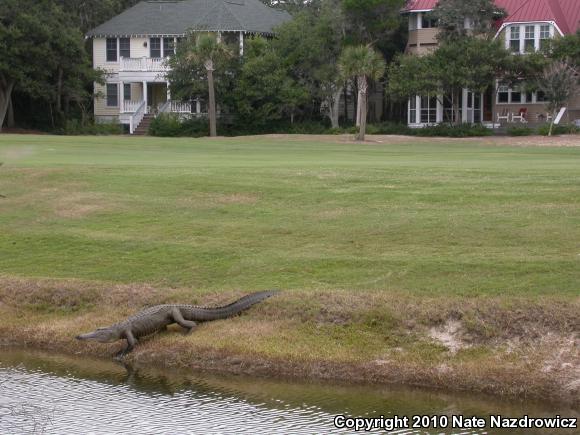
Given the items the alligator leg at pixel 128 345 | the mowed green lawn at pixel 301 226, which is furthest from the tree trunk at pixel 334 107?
the alligator leg at pixel 128 345

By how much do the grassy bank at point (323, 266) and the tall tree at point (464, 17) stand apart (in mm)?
34675

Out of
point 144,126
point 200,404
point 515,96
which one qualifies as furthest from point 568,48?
point 200,404

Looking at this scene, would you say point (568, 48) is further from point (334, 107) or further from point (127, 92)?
point (127, 92)

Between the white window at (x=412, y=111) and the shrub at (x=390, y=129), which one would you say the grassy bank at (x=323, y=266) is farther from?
the white window at (x=412, y=111)

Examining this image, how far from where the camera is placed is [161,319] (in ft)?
44.9

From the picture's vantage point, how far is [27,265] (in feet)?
55.3

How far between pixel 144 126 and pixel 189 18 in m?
9.63

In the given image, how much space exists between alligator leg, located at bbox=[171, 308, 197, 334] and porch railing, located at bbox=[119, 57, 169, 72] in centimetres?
5193

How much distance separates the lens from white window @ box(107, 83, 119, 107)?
66.6 meters

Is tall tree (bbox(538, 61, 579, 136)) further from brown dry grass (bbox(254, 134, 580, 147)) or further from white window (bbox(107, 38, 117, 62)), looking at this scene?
white window (bbox(107, 38, 117, 62))

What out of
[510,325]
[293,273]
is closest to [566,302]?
[510,325]

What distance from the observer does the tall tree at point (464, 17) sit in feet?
187

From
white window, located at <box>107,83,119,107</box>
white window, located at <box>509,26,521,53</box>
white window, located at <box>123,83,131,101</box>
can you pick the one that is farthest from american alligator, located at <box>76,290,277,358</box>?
white window, located at <box>107,83,119,107</box>

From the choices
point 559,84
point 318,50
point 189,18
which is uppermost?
point 189,18
